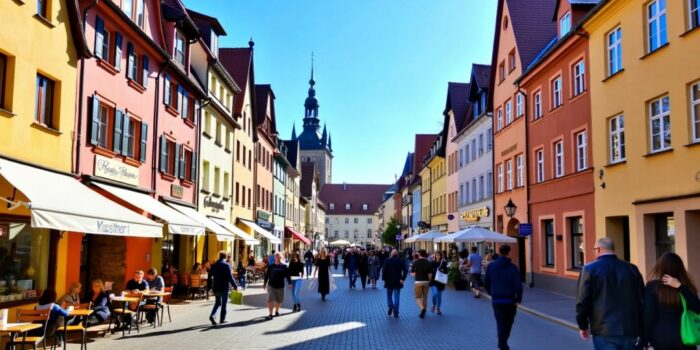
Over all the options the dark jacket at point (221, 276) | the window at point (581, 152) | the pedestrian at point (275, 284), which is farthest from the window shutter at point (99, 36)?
the window at point (581, 152)

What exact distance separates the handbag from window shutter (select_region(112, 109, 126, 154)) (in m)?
15.7

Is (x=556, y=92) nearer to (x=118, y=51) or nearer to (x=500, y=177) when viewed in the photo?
(x=500, y=177)

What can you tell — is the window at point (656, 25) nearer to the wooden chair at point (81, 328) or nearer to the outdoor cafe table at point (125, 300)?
the outdoor cafe table at point (125, 300)

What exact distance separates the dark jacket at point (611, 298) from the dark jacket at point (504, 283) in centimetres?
367

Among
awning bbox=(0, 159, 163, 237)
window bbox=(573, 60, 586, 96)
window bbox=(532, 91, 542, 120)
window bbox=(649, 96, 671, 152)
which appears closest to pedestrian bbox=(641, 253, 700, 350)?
awning bbox=(0, 159, 163, 237)

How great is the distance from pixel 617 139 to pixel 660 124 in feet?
8.80

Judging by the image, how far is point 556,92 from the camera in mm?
25062

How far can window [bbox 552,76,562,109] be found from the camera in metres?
24.6

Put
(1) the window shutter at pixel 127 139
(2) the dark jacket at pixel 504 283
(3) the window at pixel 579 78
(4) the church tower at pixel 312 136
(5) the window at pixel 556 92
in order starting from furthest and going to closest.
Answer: (4) the church tower at pixel 312 136, (5) the window at pixel 556 92, (3) the window at pixel 579 78, (1) the window shutter at pixel 127 139, (2) the dark jacket at pixel 504 283

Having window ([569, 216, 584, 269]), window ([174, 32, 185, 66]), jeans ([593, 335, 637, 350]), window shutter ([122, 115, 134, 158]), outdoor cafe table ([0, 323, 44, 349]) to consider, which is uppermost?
window ([174, 32, 185, 66])

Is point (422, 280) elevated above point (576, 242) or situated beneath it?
situated beneath

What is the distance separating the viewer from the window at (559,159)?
24.2 meters

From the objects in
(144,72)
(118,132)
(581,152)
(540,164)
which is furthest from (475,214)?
(118,132)

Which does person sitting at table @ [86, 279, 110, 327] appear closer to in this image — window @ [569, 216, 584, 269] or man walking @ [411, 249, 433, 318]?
man walking @ [411, 249, 433, 318]
